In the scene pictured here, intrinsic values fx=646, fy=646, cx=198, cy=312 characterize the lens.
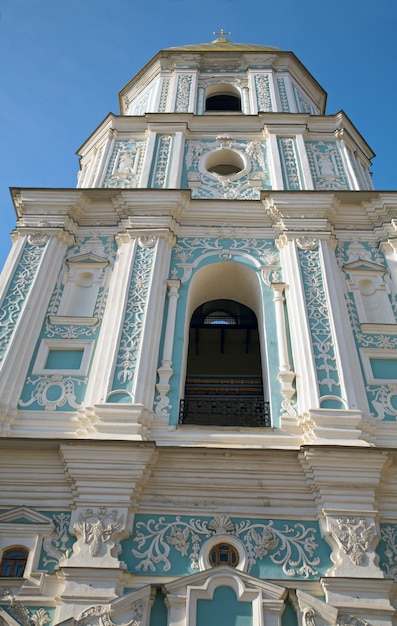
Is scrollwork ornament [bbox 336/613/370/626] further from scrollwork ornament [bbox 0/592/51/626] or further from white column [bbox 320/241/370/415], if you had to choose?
scrollwork ornament [bbox 0/592/51/626]

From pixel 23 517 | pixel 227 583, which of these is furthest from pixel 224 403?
pixel 23 517

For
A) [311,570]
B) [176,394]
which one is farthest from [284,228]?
[311,570]

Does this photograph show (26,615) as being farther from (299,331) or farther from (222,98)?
(222,98)

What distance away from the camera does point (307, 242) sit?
36.8ft

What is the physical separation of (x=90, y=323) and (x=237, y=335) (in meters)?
3.98

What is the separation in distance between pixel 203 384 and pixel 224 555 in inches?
137

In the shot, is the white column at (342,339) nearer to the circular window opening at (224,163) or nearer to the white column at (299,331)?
the white column at (299,331)

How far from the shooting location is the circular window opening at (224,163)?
14.1m

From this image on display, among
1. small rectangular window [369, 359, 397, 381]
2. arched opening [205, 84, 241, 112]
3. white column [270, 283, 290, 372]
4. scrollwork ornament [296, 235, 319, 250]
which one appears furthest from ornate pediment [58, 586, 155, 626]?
arched opening [205, 84, 241, 112]

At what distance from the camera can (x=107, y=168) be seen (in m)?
13.8

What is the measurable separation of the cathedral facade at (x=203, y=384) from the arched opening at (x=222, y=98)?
2150mm

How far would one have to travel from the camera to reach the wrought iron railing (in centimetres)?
904

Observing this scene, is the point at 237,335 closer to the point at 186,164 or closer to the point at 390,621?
the point at 186,164

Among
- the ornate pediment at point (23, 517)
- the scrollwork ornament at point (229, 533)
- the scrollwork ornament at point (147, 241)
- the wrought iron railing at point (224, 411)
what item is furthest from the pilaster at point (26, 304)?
the scrollwork ornament at point (229, 533)
